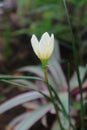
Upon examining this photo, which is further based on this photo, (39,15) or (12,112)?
(39,15)

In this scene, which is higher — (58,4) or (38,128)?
(58,4)

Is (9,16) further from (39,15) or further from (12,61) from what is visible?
(12,61)

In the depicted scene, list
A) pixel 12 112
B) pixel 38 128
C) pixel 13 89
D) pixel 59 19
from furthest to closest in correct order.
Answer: pixel 59 19, pixel 13 89, pixel 12 112, pixel 38 128

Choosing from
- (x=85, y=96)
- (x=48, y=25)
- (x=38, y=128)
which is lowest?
(x=38, y=128)

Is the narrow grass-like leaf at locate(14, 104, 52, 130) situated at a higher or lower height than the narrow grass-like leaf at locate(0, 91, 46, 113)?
lower

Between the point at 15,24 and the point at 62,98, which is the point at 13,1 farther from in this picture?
the point at 62,98

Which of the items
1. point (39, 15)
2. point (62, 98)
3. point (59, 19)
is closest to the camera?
point (62, 98)

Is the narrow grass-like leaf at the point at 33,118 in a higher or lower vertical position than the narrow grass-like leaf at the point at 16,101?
lower

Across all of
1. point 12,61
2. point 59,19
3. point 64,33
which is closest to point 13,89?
point 12,61

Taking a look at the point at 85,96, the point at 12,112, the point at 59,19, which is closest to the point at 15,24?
the point at 59,19
